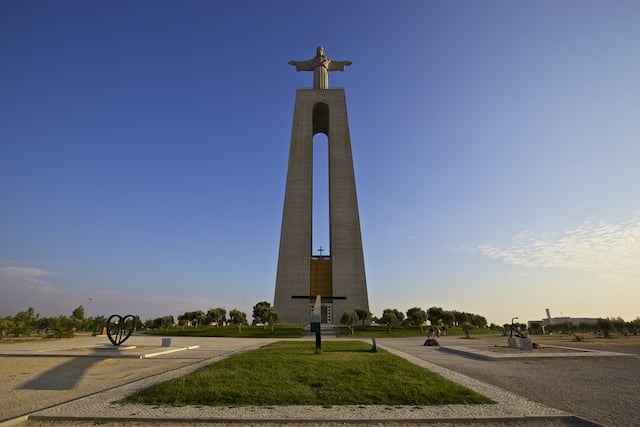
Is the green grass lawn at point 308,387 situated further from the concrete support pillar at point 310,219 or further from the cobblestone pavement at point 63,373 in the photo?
the concrete support pillar at point 310,219

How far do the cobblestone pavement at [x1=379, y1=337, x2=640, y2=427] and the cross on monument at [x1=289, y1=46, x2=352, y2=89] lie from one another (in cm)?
3843

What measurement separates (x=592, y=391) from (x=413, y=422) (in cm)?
410

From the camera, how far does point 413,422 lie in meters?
4.66

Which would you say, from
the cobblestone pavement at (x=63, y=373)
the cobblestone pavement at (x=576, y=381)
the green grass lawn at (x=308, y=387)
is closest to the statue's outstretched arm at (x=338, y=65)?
the cobblestone pavement at (x=63, y=373)

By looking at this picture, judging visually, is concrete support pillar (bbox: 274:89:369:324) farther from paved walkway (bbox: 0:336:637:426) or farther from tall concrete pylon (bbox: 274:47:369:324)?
paved walkway (bbox: 0:336:637:426)

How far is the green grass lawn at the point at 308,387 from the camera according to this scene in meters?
5.57

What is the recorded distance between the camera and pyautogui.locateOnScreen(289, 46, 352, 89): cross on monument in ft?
143

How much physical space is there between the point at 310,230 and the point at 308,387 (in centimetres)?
3115

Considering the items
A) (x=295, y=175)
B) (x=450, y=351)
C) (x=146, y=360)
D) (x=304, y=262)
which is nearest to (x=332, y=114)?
(x=295, y=175)

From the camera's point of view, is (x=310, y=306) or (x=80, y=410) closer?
(x=80, y=410)

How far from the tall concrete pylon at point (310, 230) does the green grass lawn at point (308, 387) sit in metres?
26.7

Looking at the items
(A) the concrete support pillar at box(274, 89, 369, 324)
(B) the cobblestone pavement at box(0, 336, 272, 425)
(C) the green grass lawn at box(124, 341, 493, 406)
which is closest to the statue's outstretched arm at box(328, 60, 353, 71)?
(A) the concrete support pillar at box(274, 89, 369, 324)

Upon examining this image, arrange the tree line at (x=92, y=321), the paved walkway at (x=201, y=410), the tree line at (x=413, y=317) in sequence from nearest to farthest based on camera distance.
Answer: the paved walkway at (x=201, y=410), the tree line at (x=92, y=321), the tree line at (x=413, y=317)

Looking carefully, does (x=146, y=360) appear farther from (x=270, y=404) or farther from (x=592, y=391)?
(x=592, y=391)
